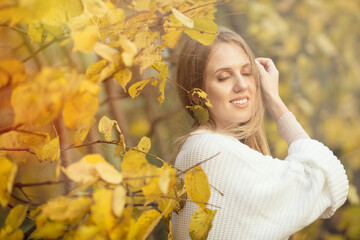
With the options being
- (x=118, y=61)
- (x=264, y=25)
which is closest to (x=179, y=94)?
(x=118, y=61)

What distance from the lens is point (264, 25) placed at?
2660mm

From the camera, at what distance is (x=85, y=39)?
1.69 feet

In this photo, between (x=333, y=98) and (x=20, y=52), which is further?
(x=333, y=98)

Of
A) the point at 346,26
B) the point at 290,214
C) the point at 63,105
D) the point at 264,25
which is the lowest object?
the point at 346,26

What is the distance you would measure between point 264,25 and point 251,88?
1613 millimetres

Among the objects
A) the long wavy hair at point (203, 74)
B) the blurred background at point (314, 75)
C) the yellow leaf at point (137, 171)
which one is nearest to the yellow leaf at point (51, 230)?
the yellow leaf at point (137, 171)

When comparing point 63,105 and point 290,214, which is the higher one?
point 63,105

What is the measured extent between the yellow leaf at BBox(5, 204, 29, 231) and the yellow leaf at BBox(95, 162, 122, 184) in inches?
5.9

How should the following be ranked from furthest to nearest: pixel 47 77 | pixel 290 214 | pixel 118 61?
pixel 290 214
pixel 118 61
pixel 47 77

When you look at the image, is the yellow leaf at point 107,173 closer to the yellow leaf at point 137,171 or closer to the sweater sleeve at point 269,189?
the yellow leaf at point 137,171

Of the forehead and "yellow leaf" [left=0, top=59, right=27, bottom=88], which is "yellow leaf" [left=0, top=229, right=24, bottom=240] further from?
the forehead

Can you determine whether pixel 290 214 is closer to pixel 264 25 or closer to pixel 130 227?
pixel 130 227

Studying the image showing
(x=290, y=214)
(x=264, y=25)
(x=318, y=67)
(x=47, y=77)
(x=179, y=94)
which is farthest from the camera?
(x=318, y=67)

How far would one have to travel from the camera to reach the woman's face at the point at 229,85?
1.12 metres
